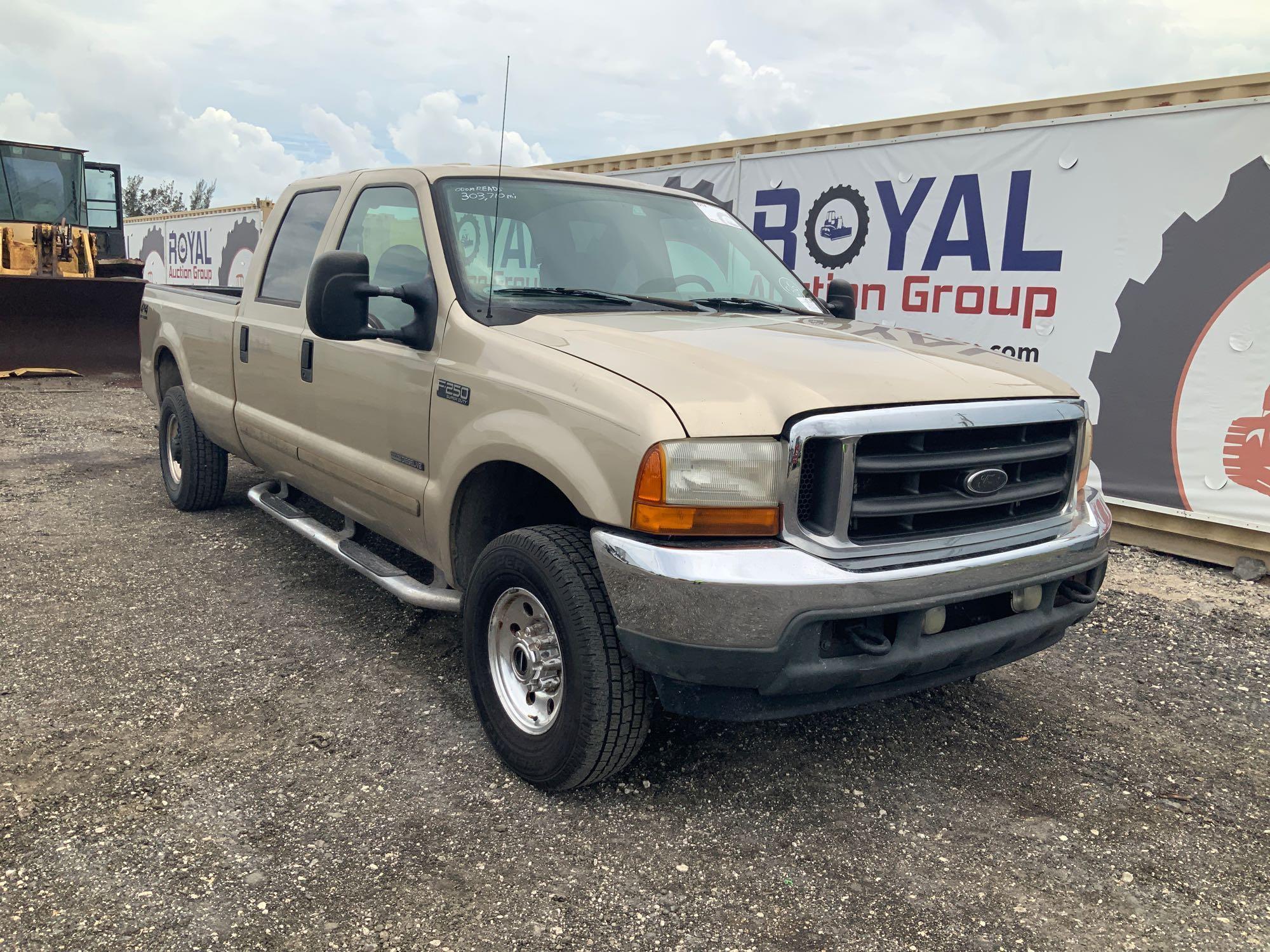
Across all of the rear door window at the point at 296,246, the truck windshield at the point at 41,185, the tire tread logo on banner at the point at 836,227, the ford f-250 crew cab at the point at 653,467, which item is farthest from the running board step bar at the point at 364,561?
the truck windshield at the point at 41,185

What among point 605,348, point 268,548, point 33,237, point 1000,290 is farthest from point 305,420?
point 33,237

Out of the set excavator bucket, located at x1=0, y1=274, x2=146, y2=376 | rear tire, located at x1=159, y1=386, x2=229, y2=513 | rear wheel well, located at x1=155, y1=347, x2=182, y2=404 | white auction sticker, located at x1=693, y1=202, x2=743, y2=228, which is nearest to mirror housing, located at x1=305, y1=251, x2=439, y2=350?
white auction sticker, located at x1=693, y1=202, x2=743, y2=228

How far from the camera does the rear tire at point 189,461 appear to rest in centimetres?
595

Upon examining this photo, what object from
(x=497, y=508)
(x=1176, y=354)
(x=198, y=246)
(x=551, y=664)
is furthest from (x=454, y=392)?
(x=198, y=246)

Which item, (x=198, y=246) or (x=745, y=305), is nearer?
(x=745, y=305)

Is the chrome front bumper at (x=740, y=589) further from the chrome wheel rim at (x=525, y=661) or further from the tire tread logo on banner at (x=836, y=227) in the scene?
the tire tread logo on banner at (x=836, y=227)

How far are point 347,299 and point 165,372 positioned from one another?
3.68 meters

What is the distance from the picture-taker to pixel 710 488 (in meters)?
2.54

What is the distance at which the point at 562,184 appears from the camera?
13.3 ft

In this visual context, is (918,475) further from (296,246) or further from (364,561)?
(296,246)

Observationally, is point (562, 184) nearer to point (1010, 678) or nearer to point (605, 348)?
point (605, 348)

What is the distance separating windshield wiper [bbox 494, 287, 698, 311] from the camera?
3562 mm

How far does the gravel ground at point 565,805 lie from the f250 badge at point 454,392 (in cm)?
115

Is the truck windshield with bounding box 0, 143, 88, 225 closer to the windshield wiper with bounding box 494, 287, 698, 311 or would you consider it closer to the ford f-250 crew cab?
the ford f-250 crew cab
